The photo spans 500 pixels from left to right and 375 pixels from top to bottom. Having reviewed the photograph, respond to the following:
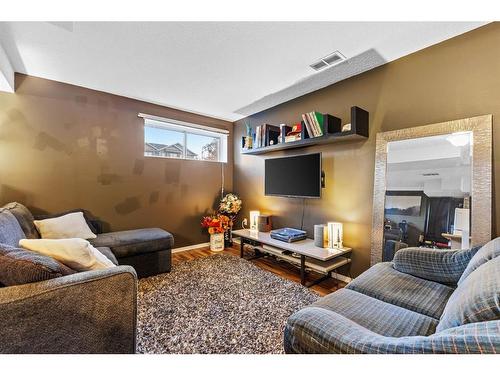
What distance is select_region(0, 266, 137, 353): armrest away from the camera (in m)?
0.84

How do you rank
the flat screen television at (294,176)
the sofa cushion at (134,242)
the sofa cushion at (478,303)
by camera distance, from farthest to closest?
the flat screen television at (294,176) → the sofa cushion at (134,242) → the sofa cushion at (478,303)

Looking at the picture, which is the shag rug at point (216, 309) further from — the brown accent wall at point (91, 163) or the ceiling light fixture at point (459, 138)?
the ceiling light fixture at point (459, 138)

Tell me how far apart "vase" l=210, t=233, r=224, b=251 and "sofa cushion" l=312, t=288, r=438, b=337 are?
2452 millimetres

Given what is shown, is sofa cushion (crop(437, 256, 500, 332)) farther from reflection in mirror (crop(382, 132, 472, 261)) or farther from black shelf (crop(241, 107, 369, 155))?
black shelf (crop(241, 107, 369, 155))

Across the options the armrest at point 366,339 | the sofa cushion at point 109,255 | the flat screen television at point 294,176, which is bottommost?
the sofa cushion at point 109,255

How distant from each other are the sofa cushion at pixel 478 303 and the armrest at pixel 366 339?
0.12 m

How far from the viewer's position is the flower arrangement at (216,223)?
3.48 metres

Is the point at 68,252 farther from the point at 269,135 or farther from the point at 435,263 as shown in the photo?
the point at 269,135

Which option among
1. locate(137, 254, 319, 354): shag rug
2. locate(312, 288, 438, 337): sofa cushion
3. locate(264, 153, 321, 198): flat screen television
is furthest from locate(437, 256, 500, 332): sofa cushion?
locate(264, 153, 321, 198): flat screen television

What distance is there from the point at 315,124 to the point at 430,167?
115 cm

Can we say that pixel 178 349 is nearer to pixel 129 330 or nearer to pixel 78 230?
pixel 129 330

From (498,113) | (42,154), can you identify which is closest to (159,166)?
(42,154)

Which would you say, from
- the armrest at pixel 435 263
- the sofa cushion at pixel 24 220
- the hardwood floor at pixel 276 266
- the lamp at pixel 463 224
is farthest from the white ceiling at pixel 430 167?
the sofa cushion at pixel 24 220

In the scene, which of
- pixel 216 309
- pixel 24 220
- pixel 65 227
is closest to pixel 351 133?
pixel 216 309
